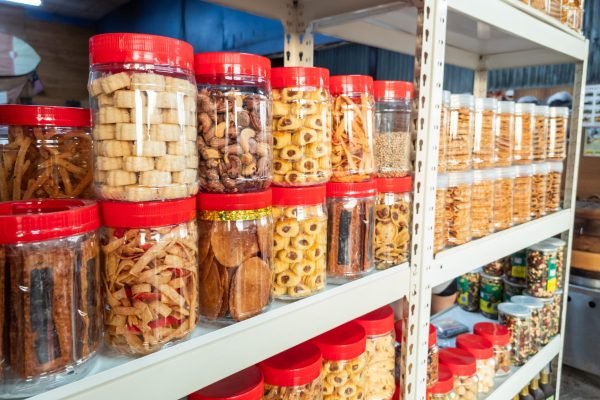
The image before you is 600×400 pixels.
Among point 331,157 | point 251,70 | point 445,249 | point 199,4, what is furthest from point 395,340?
point 199,4

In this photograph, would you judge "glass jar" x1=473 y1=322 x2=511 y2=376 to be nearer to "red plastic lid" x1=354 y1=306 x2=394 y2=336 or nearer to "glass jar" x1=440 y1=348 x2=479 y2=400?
"glass jar" x1=440 y1=348 x2=479 y2=400

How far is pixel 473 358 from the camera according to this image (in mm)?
1225

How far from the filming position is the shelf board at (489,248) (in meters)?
0.96

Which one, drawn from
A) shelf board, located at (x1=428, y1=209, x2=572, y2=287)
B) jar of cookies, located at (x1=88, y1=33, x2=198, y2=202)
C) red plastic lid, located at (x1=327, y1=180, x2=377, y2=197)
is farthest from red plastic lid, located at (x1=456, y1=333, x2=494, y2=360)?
jar of cookies, located at (x1=88, y1=33, x2=198, y2=202)

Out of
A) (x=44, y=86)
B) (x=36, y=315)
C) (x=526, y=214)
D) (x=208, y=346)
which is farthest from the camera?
(x=44, y=86)

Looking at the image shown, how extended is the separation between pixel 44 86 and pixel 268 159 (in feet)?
20.8

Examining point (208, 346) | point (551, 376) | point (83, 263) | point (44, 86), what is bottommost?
point (551, 376)

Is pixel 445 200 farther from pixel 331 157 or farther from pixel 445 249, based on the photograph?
pixel 331 157

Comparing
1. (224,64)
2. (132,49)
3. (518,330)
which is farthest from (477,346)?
(132,49)

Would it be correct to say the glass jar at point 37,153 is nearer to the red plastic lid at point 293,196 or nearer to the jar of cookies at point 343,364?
the red plastic lid at point 293,196

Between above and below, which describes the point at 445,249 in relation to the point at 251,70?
below

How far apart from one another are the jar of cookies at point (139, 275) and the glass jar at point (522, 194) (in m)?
1.14

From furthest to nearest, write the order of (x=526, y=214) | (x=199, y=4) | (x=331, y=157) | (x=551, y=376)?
(x=199, y=4)
(x=551, y=376)
(x=526, y=214)
(x=331, y=157)

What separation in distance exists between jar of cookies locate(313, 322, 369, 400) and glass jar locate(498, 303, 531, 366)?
0.84 m
